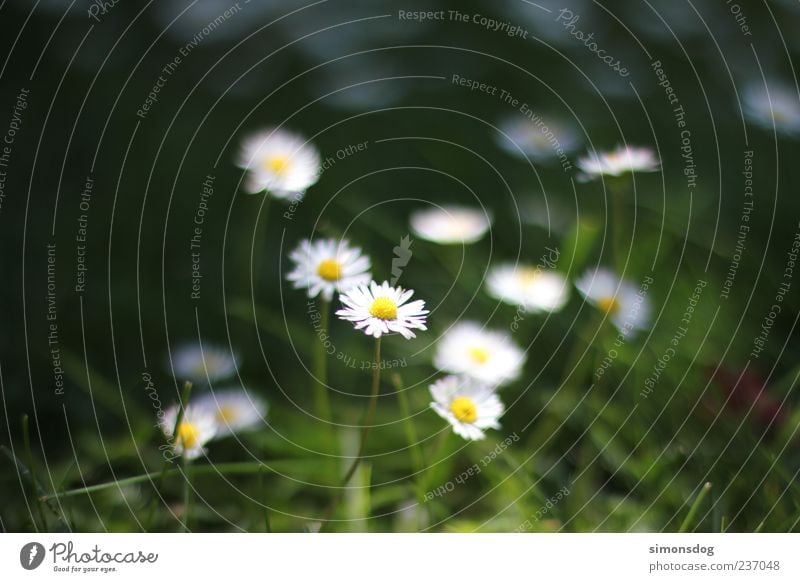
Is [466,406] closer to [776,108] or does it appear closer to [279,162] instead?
→ [279,162]

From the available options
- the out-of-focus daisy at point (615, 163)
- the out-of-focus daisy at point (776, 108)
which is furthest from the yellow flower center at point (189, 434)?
the out-of-focus daisy at point (776, 108)

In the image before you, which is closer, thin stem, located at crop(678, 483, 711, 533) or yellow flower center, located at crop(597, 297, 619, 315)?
thin stem, located at crop(678, 483, 711, 533)

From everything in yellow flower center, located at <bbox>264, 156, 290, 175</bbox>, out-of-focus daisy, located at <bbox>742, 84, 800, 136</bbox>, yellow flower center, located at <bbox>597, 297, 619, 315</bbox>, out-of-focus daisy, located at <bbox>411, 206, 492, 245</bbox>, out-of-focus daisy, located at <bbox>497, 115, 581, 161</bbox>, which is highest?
A: out-of-focus daisy, located at <bbox>742, 84, 800, 136</bbox>

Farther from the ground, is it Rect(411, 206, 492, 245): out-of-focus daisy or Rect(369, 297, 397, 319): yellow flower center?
Rect(411, 206, 492, 245): out-of-focus daisy

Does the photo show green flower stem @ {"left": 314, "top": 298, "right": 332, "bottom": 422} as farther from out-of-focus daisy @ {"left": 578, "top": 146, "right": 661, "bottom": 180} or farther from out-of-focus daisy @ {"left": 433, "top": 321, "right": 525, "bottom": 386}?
out-of-focus daisy @ {"left": 578, "top": 146, "right": 661, "bottom": 180}

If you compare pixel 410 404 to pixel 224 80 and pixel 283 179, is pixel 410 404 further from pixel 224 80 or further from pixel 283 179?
pixel 224 80

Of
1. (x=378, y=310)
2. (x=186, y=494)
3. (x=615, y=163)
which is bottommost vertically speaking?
(x=186, y=494)

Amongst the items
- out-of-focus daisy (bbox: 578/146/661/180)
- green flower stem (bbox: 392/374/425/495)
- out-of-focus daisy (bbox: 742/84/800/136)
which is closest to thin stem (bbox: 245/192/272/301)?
green flower stem (bbox: 392/374/425/495)

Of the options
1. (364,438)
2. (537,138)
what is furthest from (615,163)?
(364,438)

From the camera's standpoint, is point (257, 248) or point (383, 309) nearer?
point (383, 309)
